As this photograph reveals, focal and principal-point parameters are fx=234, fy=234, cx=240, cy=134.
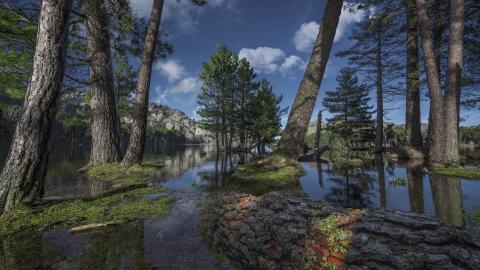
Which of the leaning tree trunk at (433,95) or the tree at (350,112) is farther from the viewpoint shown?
the tree at (350,112)

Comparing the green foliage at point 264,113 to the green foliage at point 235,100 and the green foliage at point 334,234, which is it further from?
the green foliage at point 334,234

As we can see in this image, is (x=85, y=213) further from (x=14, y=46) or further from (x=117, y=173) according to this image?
(x=14, y=46)

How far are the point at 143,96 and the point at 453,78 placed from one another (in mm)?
11624

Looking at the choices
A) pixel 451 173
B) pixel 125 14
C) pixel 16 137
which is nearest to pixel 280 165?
pixel 451 173

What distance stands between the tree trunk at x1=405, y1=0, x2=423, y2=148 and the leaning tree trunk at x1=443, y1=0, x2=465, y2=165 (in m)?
4.01

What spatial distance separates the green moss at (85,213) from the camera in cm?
330

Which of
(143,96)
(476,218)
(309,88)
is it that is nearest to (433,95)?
(309,88)

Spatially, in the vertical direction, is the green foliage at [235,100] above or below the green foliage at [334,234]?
above

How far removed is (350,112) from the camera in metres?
26.8

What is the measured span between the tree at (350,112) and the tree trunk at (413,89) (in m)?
11.3

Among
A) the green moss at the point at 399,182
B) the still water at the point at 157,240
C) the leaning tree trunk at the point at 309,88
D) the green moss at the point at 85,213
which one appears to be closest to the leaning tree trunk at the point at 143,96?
the green moss at the point at 85,213

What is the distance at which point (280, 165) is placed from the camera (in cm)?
709

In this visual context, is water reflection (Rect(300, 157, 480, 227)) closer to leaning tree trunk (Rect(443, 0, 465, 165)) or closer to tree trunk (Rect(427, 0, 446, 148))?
leaning tree trunk (Rect(443, 0, 465, 165))

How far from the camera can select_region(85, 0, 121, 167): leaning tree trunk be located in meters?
8.50
